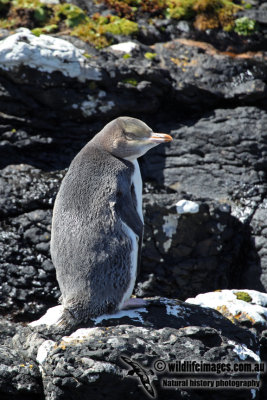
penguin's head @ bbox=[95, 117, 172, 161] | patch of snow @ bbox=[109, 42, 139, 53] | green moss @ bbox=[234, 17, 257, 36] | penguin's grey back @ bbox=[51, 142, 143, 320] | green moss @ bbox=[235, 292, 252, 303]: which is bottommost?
green moss @ bbox=[235, 292, 252, 303]

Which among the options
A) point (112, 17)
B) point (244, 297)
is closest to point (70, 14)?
point (112, 17)

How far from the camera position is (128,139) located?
254 inches

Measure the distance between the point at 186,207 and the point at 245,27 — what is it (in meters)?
4.47

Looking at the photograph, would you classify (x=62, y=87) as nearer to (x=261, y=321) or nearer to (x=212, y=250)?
(x=212, y=250)

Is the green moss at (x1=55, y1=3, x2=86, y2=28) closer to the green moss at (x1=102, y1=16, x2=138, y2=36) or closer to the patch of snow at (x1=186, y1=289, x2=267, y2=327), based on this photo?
the green moss at (x1=102, y1=16, x2=138, y2=36)

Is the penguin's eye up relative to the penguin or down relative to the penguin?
up

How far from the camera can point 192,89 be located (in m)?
10.3

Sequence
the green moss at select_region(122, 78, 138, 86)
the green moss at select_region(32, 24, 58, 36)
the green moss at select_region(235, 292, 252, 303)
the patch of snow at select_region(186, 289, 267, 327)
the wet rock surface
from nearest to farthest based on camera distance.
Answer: the patch of snow at select_region(186, 289, 267, 327) < the green moss at select_region(235, 292, 252, 303) < the wet rock surface < the green moss at select_region(122, 78, 138, 86) < the green moss at select_region(32, 24, 58, 36)

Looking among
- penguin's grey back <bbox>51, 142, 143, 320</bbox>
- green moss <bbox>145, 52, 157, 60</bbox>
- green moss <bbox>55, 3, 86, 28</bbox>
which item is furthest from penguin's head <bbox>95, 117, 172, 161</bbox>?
green moss <bbox>55, 3, 86, 28</bbox>

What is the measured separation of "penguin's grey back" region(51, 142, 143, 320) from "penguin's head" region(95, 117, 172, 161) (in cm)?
25

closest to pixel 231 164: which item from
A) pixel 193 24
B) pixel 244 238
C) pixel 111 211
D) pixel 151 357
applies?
pixel 244 238

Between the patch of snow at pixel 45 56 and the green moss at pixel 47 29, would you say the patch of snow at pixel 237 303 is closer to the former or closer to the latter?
the patch of snow at pixel 45 56

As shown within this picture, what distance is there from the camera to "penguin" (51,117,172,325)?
5.86 metres

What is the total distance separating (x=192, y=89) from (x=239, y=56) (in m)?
1.37
